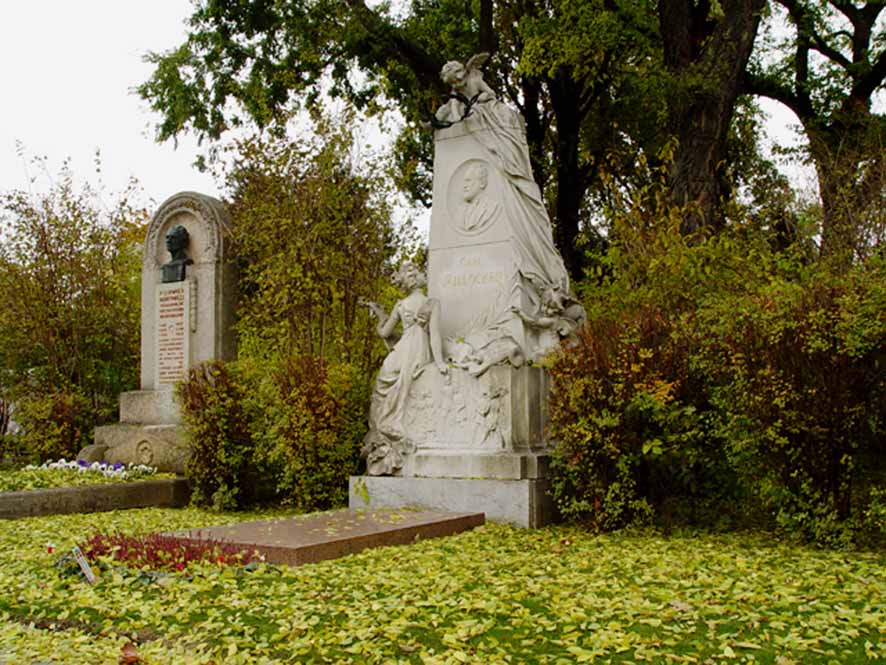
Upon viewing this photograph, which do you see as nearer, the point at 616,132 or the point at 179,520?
the point at 179,520

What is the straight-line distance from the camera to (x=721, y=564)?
21.8 feet

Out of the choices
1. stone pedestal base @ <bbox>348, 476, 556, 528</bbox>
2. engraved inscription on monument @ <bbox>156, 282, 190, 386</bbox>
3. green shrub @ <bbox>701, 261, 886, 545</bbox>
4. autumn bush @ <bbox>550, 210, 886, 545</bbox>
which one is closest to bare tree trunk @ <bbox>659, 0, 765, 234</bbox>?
autumn bush @ <bbox>550, 210, 886, 545</bbox>

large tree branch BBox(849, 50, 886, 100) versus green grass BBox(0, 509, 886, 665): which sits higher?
large tree branch BBox(849, 50, 886, 100)

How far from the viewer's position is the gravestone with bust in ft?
40.6

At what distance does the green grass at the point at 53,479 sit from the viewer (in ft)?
34.5

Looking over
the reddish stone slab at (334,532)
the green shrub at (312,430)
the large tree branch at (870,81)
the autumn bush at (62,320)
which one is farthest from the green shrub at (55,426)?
the large tree branch at (870,81)

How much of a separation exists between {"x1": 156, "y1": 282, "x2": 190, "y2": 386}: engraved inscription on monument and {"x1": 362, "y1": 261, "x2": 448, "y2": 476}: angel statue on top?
12.0 feet

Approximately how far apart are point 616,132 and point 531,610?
1592cm

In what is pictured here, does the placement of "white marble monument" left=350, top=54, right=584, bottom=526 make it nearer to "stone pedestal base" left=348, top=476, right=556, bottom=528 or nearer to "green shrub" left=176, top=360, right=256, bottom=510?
"stone pedestal base" left=348, top=476, right=556, bottom=528

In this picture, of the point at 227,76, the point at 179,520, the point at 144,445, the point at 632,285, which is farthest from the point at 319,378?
the point at 227,76

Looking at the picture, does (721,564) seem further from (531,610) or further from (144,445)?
(144,445)

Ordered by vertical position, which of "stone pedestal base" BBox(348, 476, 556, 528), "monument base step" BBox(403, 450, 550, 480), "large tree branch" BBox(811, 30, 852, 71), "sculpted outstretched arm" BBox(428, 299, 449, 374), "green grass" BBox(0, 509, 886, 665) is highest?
"large tree branch" BBox(811, 30, 852, 71)

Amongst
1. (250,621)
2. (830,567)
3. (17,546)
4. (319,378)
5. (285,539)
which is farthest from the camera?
(319,378)

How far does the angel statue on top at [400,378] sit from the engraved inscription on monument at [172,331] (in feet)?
12.0
